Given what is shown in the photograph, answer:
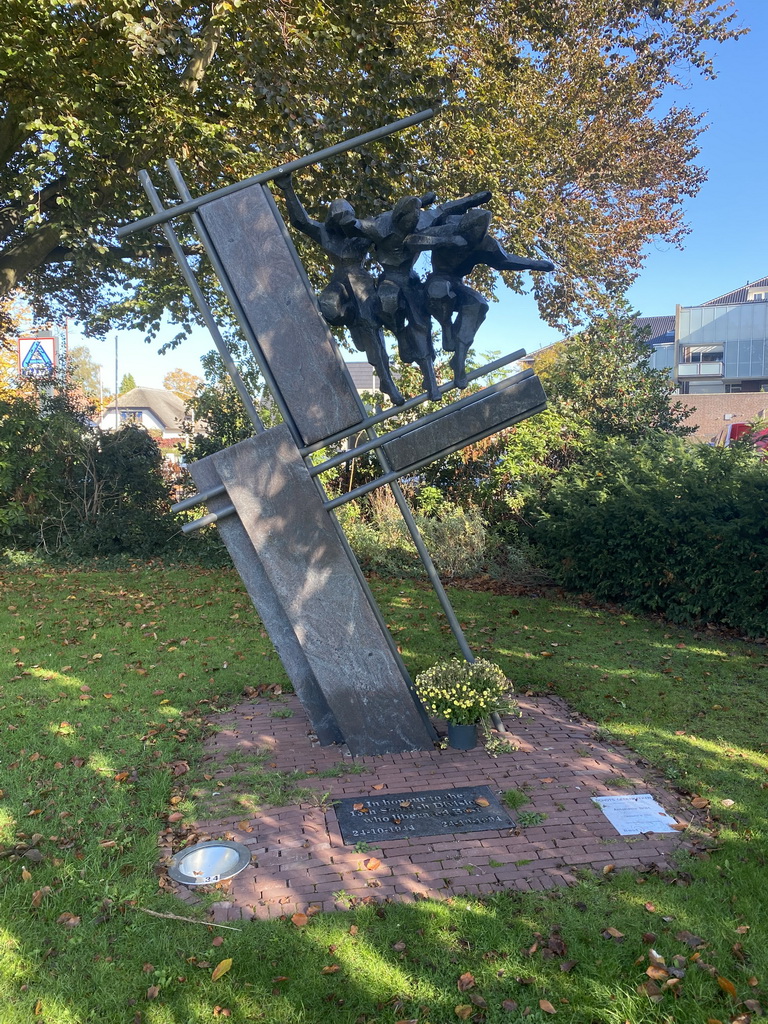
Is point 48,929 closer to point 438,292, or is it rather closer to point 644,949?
point 644,949

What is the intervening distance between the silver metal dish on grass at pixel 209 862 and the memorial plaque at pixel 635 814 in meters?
2.25

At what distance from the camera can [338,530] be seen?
5.36 meters

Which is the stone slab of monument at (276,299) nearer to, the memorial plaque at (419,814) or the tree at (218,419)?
the memorial plaque at (419,814)

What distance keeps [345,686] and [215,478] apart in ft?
5.96

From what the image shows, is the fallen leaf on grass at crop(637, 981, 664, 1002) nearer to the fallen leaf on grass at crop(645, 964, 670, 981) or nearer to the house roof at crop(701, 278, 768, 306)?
the fallen leaf on grass at crop(645, 964, 670, 981)

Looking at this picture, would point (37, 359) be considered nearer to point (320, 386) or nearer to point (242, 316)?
point (242, 316)

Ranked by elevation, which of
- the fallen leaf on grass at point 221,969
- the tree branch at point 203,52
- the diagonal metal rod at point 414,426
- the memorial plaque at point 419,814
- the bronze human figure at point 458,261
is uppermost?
the tree branch at point 203,52

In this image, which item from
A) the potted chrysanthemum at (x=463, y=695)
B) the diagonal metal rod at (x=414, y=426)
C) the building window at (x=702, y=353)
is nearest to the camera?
the diagonal metal rod at (x=414, y=426)

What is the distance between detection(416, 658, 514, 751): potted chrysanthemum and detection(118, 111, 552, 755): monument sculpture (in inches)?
16.4

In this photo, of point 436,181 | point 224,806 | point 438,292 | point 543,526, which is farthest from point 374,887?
point 436,181

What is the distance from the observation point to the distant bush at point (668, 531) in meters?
8.99

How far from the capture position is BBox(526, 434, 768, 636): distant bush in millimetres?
8992

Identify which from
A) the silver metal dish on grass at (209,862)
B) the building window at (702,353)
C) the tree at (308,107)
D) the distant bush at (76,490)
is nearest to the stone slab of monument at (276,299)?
the silver metal dish on grass at (209,862)

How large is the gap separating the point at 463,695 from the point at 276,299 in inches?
127
